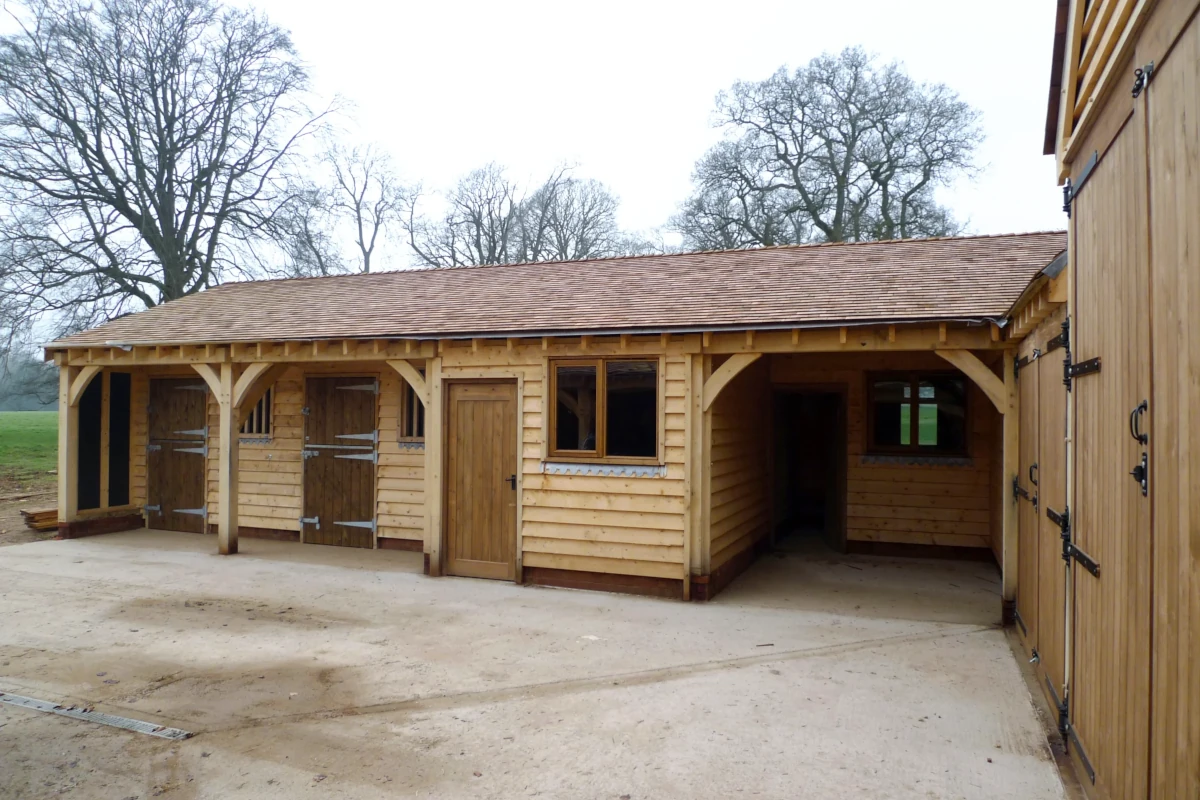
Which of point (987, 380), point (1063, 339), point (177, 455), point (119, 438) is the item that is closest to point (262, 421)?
point (177, 455)

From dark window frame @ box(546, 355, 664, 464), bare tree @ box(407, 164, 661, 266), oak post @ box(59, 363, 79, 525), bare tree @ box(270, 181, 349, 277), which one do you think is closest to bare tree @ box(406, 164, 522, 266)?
bare tree @ box(407, 164, 661, 266)

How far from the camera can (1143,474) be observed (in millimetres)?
2518

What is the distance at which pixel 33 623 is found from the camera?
6277 millimetres

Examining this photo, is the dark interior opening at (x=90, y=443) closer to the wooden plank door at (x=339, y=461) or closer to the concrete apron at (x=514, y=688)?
the concrete apron at (x=514, y=688)

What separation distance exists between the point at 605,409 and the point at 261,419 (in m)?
5.89

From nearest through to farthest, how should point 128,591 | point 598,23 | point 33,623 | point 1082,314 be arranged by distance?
point 1082,314, point 33,623, point 128,591, point 598,23

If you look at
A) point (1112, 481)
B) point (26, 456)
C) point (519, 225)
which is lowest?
point (26, 456)

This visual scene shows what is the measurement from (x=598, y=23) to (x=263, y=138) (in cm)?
877

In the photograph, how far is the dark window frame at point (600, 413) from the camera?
24.3 feet

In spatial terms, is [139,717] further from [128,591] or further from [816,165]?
[816,165]

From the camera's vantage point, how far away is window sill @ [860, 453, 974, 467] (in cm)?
905

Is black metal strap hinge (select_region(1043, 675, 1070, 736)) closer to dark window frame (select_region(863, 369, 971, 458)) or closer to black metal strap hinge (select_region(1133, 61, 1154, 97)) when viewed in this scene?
black metal strap hinge (select_region(1133, 61, 1154, 97))

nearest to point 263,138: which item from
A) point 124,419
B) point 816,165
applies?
point 124,419

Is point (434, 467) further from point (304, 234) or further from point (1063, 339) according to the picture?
point (304, 234)
